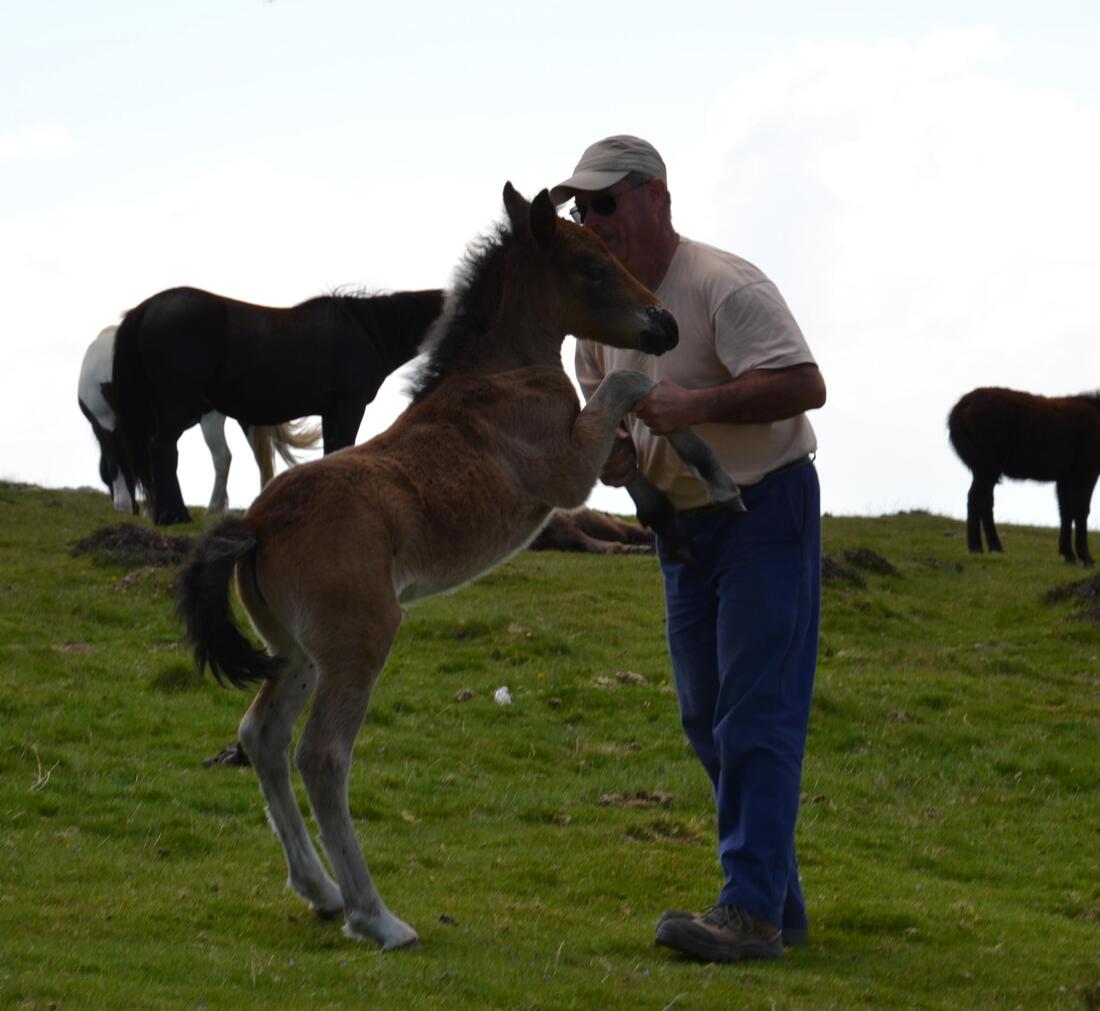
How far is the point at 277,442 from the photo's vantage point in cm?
1878

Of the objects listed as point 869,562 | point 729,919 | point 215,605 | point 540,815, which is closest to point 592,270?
point 215,605

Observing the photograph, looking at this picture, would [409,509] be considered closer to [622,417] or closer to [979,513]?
[622,417]

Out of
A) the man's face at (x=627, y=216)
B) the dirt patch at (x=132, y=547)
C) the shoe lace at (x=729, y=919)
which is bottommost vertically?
the shoe lace at (x=729, y=919)

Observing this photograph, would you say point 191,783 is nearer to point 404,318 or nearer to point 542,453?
point 542,453

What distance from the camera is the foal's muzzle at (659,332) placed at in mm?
6285

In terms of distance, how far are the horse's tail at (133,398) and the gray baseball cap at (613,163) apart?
39.8 ft

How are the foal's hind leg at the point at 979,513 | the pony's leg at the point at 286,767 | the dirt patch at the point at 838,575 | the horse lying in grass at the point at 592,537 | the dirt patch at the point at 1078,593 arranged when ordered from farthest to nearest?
the foal's hind leg at the point at 979,513, the horse lying in grass at the point at 592,537, the dirt patch at the point at 838,575, the dirt patch at the point at 1078,593, the pony's leg at the point at 286,767

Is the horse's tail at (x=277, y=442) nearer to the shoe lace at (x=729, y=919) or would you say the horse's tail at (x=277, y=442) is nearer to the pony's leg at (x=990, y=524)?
the pony's leg at (x=990, y=524)

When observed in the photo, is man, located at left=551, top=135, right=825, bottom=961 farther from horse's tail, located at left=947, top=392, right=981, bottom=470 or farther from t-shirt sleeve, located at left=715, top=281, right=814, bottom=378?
horse's tail, located at left=947, top=392, right=981, bottom=470

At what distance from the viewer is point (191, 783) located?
8883mm

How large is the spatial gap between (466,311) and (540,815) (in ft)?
10.5

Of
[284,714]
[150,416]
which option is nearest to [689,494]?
[284,714]

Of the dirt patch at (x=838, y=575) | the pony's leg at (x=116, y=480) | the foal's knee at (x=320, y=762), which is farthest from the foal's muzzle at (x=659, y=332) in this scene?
the pony's leg at (x=116, y=480)

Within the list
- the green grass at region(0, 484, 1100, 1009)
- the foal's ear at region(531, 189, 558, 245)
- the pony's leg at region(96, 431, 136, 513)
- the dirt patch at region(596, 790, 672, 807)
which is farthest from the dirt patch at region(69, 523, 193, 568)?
the foal's ear at region(531, 189, 558, 245)
